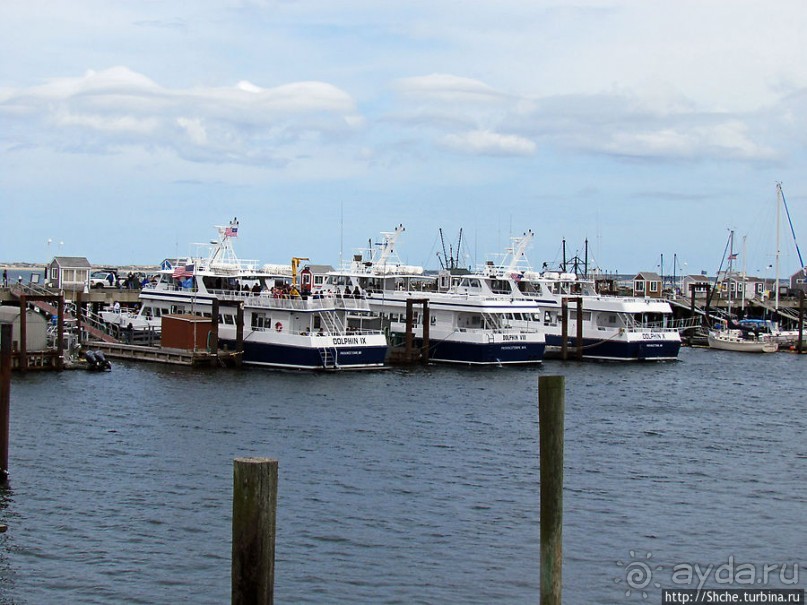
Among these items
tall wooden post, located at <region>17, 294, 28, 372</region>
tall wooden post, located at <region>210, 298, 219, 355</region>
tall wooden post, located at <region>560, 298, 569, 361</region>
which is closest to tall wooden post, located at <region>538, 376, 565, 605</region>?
tall wooden post, located at <region>17, 294, 28, 372</region>

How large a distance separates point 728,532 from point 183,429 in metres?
20.4

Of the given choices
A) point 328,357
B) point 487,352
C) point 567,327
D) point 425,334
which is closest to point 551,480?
point 328,357

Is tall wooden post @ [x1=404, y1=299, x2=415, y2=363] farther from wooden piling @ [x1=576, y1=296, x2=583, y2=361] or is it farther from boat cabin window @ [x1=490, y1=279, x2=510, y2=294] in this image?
boat cabin window @ [x1=490, y1=279, x2=510, y2=294]

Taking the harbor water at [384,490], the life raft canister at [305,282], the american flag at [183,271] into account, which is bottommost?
the harbor water at [384,490]

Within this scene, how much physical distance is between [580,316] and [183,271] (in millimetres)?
24481

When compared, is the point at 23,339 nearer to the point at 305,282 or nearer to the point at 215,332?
the point at 215,332

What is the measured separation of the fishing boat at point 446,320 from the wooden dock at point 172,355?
6878mm

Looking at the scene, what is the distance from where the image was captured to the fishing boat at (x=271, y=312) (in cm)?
5781

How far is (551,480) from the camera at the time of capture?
Result: 15.8m

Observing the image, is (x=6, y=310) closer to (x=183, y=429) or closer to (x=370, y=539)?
(x=183, y=429)

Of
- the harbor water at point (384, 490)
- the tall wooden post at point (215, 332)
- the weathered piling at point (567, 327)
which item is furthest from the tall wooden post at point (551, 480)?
the weathered piling at point (567, 327)

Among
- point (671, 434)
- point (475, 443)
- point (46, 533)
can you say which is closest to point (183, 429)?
point (475, 443)

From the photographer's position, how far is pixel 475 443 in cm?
3862

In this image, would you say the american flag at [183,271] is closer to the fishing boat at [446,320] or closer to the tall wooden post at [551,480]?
the fishing boat at [446,320]
